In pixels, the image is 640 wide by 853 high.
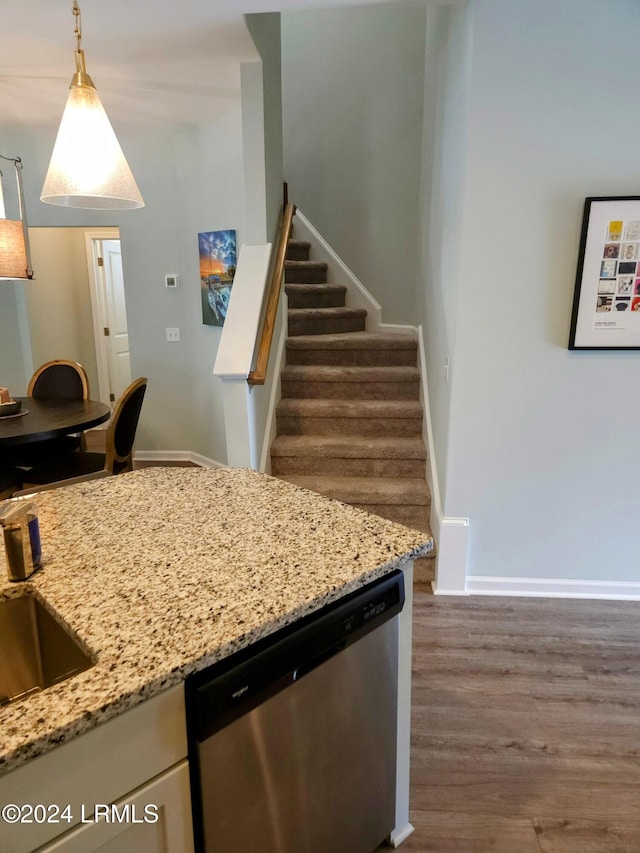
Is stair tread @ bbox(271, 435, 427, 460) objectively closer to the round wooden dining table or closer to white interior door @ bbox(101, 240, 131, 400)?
the round wooden dining table

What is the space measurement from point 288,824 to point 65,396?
321cm

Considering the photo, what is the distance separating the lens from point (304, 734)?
1.12m

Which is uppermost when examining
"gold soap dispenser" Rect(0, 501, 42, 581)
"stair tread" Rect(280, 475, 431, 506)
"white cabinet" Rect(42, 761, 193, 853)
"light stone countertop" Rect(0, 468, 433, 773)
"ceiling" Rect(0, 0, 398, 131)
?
"ceiling" Rect(0, 0, 398, 131)

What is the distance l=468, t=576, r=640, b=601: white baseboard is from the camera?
104 inches

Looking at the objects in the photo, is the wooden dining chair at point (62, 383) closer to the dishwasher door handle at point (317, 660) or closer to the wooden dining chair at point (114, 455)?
the wooden dining chair at point (114, 455)

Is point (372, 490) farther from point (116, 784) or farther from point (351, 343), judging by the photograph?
point (116, 784)

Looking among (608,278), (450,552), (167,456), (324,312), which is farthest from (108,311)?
(608,278)

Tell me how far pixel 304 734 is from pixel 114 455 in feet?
7.44

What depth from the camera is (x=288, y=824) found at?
3.72 ft

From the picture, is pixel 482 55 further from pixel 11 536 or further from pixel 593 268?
pixel 11 536

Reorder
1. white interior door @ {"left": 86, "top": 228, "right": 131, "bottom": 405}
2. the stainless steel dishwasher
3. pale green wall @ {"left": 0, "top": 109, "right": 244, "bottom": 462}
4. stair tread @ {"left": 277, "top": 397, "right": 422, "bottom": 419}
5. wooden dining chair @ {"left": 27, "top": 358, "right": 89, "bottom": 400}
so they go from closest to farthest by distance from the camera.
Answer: the stainless steel dishwasher
stair tread @ {"left": 277, "top": 397, "right": 422, "bottom": 419}
wooden dining chair @ {"left": 27, "top": 358, "right": 89, "bottom": 400}
pale green wall @ {"left": 0, "top": 109, "right": 244, "bottom": 462}
white interior door @ {"left": 86, "top": 228, "right": 131, "bottom": 405}

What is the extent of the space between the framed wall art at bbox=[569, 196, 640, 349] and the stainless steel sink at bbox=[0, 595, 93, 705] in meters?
2.21

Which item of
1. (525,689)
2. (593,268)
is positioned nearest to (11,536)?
(525,689)

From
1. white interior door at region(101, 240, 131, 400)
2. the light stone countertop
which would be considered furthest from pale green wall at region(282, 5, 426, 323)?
the light stone countertop
